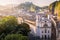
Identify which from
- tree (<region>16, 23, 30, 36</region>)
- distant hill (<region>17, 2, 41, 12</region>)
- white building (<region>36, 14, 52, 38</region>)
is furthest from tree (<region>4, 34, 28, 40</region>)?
distant hill (<region>17, 2, 41, 12</region>)

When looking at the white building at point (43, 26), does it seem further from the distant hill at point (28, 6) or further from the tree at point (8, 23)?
the tree at point (8, 23)

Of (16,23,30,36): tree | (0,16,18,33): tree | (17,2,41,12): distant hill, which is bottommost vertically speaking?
(16,23,30,36): tree

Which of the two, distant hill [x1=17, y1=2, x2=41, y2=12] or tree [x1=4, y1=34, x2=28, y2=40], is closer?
tree [x1=4, y1=34, x2=28, y2=40]

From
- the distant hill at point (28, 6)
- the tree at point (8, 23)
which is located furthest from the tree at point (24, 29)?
the distant hill at point (28, 6)

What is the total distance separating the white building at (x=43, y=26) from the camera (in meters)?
4.12

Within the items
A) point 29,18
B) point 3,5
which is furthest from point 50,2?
point 3,5

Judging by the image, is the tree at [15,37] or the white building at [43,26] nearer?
the tree at [15,37]

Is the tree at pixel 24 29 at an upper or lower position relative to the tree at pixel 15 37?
upper

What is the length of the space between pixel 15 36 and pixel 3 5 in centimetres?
65

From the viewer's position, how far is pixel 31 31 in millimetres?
4156

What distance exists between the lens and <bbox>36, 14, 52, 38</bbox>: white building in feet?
13.5

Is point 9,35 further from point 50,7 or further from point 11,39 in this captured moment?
point 50,7

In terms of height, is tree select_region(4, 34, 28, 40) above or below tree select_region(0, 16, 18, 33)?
below

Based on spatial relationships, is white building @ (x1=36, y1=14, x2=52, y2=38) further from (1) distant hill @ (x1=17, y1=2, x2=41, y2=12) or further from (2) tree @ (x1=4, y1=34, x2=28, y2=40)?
(2) tree @ (x1=4, y1=34, x2=28, y2=40)
